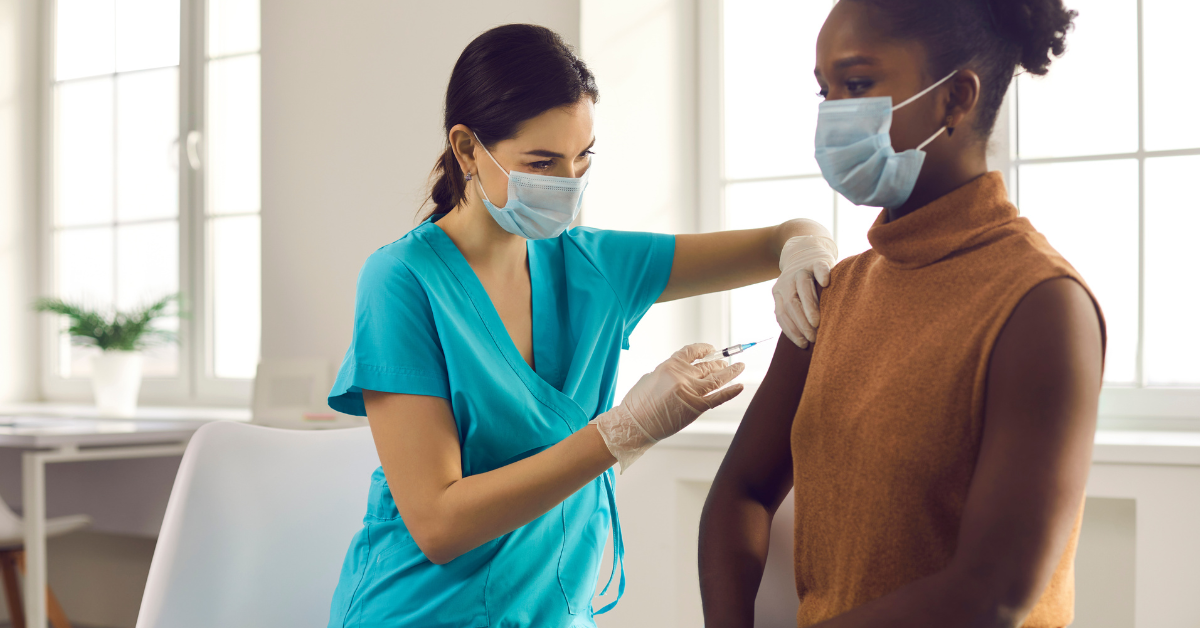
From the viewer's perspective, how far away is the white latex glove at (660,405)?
1.03 m

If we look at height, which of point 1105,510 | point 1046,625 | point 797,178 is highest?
point 797,178

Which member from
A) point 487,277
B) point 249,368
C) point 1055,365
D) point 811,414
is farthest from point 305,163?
point 1055,365

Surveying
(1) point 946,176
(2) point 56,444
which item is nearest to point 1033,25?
(1) point 946,176

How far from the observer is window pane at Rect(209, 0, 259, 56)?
328 cm

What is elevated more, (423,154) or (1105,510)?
(423,154)

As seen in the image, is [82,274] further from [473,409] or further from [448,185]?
[473,409]

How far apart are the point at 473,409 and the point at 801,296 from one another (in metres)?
0.47

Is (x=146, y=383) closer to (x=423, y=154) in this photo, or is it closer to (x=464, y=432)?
(x=423, y=154)

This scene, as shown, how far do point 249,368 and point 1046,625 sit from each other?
319 centimetres

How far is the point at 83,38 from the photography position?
11.9 feet

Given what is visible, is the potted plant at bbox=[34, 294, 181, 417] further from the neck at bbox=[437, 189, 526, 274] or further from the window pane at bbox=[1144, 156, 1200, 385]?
the window pane at bbox=[1144, 156, 1200, 385]

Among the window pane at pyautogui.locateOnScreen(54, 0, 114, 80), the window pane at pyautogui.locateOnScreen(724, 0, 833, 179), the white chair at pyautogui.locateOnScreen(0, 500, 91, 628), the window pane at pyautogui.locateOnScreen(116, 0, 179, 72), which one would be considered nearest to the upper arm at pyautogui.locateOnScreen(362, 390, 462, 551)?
the window pane at pyautogui.locateOnScreen(724, 0, 833, 179)

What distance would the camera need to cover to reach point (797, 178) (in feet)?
7.47

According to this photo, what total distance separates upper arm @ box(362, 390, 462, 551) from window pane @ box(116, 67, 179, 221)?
9.15 ft
